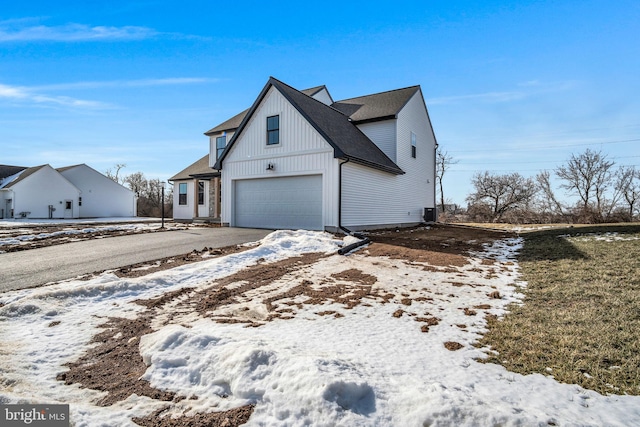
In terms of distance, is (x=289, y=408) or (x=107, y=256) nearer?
(x=289, y=408)

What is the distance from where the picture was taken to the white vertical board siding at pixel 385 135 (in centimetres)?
1567

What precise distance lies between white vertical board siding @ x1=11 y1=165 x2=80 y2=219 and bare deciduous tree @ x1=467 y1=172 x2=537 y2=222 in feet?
133

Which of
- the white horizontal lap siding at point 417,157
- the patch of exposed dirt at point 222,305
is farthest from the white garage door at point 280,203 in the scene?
the white horizontal lap siding at point 417,157

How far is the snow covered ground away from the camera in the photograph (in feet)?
6.79

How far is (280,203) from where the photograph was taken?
43.5ft

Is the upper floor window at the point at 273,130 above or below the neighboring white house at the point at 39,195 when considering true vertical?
above

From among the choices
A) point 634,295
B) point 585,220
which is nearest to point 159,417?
point 634,295

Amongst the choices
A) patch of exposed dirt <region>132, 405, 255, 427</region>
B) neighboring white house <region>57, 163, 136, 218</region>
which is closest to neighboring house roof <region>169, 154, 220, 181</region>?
neighboring white house <region>57, 163, 136, 218</region>

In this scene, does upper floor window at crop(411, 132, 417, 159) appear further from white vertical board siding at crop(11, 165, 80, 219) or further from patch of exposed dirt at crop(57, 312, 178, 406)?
white vertical board siding at crop(11, 165, 80, 219)

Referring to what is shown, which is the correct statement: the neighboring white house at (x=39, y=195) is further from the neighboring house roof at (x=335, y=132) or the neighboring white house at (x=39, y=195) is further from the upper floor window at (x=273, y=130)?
the upper floor window at (x=273, y=130)

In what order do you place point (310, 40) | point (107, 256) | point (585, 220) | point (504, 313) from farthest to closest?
point (585, 220), point (310, 40), point (107, 256), point (504, 313)

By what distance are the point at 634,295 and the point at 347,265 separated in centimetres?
461

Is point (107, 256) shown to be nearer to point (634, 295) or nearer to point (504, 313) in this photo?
point (504, 313)

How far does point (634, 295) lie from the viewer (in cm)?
445
